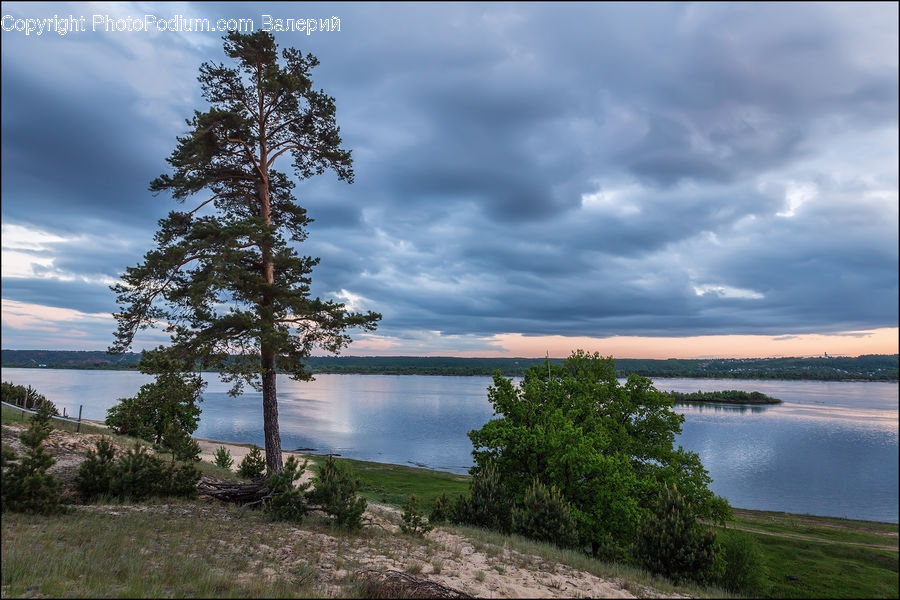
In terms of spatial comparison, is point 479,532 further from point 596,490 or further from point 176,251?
point 176,251

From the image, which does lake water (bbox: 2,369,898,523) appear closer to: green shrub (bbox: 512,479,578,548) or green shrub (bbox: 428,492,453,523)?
green shrub (bbox: 428,492,453,523)

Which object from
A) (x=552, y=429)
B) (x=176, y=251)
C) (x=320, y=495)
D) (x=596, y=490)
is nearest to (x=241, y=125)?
(x=176, y=251)

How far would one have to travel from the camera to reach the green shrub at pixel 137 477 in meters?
12.8

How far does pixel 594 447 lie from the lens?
20125mm

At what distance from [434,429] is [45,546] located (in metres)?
72.1

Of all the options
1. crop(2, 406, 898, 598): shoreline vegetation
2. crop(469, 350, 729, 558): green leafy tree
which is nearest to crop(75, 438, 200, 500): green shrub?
crop(2, 406, 898, 598): shoreline vegetation

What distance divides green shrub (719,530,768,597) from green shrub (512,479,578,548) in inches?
308

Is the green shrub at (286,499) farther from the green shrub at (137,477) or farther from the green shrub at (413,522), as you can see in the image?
the green shrub at (137,477)

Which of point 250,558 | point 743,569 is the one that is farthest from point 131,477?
point 743,569

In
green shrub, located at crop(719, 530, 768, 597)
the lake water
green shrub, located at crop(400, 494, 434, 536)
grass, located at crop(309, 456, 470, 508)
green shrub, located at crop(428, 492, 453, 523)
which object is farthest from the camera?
the lake water

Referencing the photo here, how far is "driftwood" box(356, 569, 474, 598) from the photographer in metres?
7.59

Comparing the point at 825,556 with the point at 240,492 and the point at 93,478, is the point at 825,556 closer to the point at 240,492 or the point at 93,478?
the point at 240,492

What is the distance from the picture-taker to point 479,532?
1507cm

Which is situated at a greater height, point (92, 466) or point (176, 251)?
point (176, 251)
